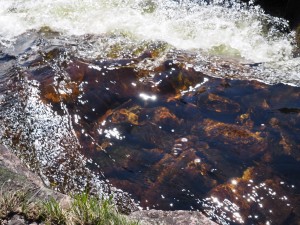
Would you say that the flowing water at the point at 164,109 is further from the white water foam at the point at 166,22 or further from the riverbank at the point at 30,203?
the riverbank at the point at 30,203

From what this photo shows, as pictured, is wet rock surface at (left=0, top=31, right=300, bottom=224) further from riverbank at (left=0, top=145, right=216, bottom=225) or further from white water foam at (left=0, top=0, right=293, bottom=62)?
white water foam at (left=0, top=0, right=293, bottom=62)

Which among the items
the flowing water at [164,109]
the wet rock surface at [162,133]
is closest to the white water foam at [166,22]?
the flowing water at [164,109]

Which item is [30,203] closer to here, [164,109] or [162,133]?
[162,133]

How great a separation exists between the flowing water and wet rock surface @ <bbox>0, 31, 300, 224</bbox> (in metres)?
0.02

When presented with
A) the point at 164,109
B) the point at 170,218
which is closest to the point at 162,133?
the point at 164,109

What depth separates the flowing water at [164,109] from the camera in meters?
4.93

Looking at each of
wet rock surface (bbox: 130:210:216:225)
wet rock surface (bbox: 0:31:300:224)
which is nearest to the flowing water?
wet rock surface (bbox: 0:31:300:224)

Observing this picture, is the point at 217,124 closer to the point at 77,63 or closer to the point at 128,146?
the point at 128,146

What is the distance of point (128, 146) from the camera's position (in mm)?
5562

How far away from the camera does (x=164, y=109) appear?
242 inches

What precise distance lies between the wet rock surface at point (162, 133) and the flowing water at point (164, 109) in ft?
0.06

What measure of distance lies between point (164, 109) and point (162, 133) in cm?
56

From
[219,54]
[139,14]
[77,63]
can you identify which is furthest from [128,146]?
[139,14]

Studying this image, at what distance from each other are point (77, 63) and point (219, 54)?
279cm
